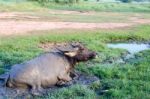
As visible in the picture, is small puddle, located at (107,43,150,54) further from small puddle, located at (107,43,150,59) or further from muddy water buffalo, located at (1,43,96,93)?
muddy water buffalo, located at (1,43,96,93)

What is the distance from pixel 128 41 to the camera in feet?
61.4

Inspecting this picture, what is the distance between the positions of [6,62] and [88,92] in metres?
3.54

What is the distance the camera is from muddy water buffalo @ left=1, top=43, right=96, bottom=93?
8289mm

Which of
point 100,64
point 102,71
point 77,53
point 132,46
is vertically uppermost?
point 77,53

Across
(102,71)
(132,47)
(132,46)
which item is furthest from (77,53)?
(132,46)

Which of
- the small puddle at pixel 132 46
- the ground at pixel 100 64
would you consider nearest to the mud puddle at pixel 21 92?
the ground at pixel 100 64

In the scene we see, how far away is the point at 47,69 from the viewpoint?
8.55 m

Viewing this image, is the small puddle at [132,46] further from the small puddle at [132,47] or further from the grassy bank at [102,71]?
the grassy bank at [102,71]

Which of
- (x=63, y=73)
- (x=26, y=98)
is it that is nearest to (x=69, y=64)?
(x=63, y=73)

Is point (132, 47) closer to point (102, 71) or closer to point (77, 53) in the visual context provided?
point (102, 71)

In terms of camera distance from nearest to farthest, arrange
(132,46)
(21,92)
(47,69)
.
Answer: (21,92), (47,69), (132,46)

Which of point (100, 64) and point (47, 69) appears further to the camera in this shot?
point (100, 64)

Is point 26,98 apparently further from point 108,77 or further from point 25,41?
point 25,41

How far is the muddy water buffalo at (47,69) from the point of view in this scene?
8.29 m
